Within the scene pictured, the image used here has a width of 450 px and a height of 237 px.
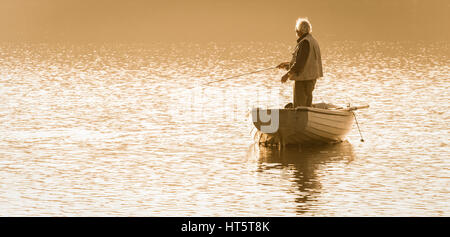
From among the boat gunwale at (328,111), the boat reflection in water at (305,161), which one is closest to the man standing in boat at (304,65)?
the boat gunwale at (328,111)

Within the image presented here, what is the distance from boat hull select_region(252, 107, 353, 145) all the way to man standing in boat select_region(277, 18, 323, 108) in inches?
22.9

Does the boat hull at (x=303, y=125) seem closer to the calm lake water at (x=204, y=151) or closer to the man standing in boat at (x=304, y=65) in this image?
the calm lake water at (x=204, y=151)

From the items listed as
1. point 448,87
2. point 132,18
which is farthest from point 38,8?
point 448,87

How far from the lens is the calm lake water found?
1983 centimetres

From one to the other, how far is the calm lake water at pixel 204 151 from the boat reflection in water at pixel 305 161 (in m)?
0.03

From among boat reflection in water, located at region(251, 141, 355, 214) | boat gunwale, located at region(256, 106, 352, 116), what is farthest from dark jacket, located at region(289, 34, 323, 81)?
boat reflection in water, located at region(251, 141, 355, 214)

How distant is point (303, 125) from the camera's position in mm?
24859

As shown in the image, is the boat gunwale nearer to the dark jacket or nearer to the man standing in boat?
the man standing in boat

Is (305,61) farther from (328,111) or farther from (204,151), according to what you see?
(204,151)

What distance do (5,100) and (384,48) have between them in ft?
136

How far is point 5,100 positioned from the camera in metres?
39.4

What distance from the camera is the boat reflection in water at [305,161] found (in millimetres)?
21102
